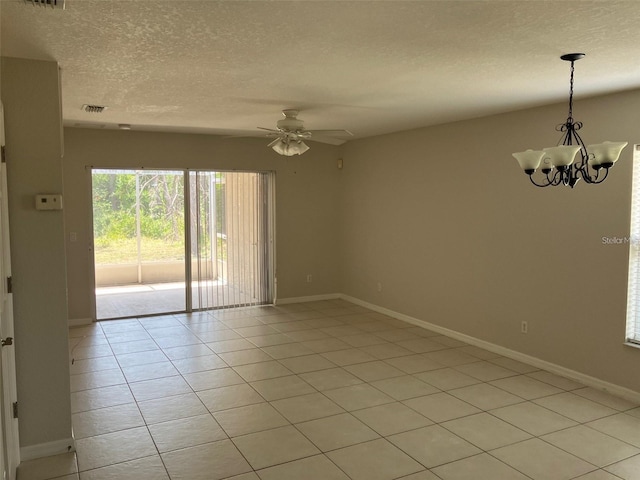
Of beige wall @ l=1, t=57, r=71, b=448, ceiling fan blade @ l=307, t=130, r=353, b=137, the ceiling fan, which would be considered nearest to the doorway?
the ceiling fan

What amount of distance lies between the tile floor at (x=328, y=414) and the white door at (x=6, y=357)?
25cm

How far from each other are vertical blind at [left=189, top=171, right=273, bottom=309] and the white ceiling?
230cm

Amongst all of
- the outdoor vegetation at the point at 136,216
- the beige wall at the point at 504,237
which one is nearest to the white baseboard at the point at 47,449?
the beige wall at the point at 504,237

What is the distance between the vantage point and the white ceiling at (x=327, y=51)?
2.28 meters

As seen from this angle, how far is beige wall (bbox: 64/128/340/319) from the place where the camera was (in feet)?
20.6

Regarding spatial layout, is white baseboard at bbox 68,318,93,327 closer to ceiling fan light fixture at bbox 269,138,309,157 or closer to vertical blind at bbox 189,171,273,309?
vertical blind at bbox 189,171,273,309

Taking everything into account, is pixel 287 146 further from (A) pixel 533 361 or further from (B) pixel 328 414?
(A) pixel 533 361

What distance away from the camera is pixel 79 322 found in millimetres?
6344

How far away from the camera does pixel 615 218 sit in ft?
13.4

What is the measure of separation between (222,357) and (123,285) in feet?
16.4

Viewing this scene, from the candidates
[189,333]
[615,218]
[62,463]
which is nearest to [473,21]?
[615,218]

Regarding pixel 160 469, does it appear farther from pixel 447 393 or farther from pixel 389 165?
pixel 389 165

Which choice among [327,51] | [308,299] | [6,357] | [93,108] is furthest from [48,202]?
[308,299]

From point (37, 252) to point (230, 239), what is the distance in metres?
4.03
